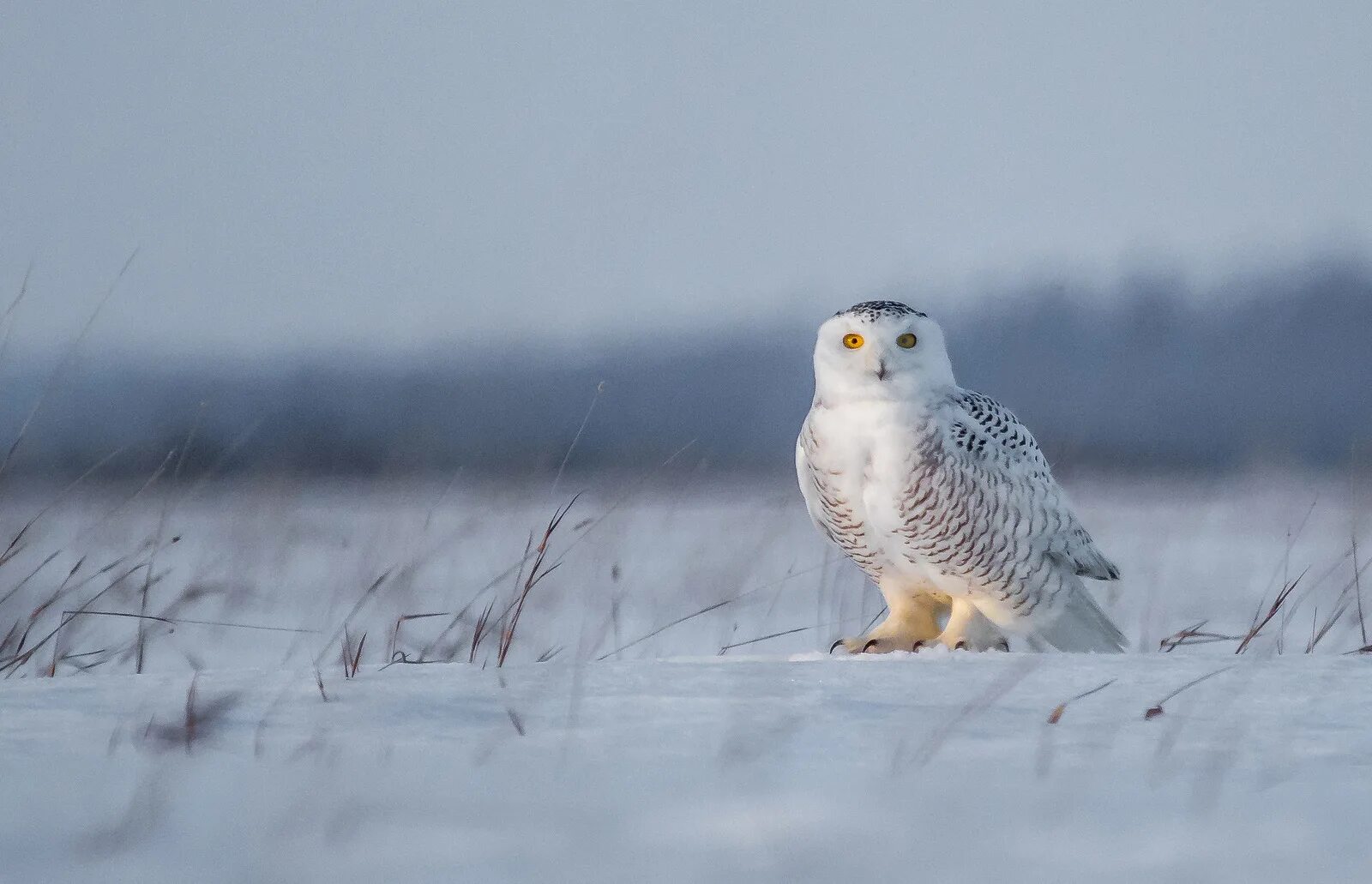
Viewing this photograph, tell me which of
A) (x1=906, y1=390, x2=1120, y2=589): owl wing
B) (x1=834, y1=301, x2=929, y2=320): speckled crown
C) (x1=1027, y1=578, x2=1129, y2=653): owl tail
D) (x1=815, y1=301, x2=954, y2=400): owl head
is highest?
(x1=834, y1=301, x2=929, y2=320): speckled crown

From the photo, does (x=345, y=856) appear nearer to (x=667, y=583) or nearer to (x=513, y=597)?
(x=513, y=597)

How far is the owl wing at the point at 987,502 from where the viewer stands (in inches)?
96.3

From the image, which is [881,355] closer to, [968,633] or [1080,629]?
[968,633]

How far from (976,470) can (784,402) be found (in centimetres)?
1751

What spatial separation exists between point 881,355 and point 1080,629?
0.89 m

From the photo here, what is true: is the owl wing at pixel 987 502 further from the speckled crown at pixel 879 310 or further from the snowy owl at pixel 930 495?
the speckled crown at pixel 879 310

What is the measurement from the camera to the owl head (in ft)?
8.32

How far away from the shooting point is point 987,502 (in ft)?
8.14

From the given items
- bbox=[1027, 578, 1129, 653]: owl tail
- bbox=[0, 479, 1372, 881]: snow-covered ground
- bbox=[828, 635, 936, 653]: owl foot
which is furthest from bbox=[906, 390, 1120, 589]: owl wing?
bbox=[0, 479, 1372, 881]: snow-covered ground

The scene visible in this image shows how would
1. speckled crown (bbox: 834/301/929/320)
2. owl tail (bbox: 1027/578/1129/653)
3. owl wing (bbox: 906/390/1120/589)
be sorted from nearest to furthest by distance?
owl wing (bbox: 906/390/1120/589), speckled crown (bbox: 834/301/929/320), owl tail (bbox: 1027/578/1129/653)

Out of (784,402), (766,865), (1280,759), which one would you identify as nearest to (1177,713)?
(1280,759)

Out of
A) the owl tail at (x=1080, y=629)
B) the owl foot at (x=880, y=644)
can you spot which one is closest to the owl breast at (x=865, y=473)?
the owl foot at (x=880, y=644)

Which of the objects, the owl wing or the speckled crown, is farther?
the speckled crown

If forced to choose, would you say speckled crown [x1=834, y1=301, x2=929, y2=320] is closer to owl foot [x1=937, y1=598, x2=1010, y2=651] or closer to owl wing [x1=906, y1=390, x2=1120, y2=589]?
owl wing [x1=906, y1=390, x2=1120, y2=589]
